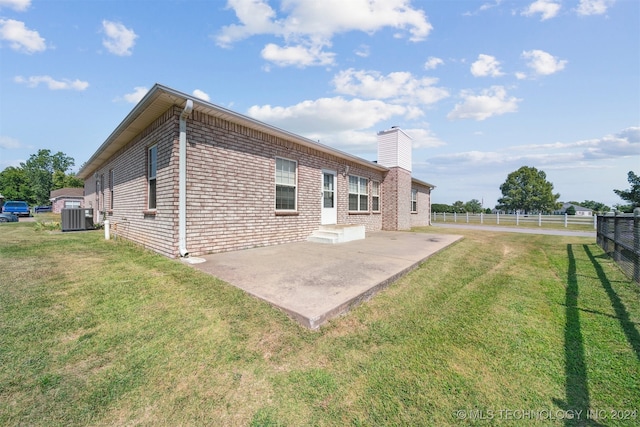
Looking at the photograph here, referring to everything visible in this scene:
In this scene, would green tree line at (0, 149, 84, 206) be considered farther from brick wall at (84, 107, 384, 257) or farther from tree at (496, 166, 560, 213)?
tree at (496, 166, 560, 213)

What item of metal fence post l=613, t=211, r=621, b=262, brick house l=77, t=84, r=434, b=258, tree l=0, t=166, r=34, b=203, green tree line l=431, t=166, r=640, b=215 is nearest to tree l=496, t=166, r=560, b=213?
green tree line l=431, t=166, r=640, b=215

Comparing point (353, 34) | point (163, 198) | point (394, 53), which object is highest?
point (353, 34)

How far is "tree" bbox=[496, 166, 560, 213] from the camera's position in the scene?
130ft

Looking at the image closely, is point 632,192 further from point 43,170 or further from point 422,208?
point 43,170

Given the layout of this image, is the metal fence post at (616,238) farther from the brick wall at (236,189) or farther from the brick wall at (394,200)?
the brick wall at (236,189)

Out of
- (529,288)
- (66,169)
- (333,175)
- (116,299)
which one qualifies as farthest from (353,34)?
(66,169)

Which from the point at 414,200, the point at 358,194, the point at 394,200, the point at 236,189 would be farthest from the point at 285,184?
the point at 414,200

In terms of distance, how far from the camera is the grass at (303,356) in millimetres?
1804

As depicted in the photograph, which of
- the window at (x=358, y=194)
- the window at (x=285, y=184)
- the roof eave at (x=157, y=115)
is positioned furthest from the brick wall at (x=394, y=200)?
the window at (x=285, y=184)

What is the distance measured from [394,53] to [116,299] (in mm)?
10075

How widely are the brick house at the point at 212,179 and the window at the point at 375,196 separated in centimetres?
225

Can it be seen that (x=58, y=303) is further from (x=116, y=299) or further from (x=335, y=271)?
(x=335, y=271)

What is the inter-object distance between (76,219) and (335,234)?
38.4ft

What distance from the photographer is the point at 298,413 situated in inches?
69.9
